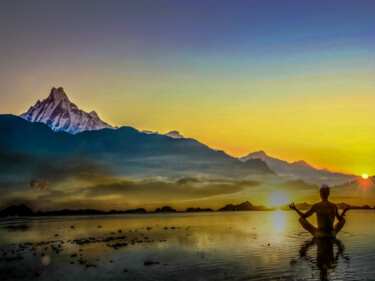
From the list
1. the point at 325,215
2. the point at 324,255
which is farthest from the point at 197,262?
the point at 325,215

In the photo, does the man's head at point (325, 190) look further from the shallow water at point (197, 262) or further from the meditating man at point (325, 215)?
the shallow water at point (197, 262)

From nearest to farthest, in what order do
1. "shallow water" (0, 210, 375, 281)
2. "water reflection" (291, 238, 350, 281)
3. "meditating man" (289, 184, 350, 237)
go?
"shallow water" (0, 210, 375, 281)
"water reflection" (291, 238, 350, 281)
"meditating man" (289, 184, 350, 237)

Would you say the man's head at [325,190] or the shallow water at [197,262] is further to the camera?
the man's head at [325,190]

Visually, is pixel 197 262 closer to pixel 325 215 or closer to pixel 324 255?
pixel 324 255

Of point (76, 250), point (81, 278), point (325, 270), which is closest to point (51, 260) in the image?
point (76, 250)

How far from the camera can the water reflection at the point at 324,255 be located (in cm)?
3416

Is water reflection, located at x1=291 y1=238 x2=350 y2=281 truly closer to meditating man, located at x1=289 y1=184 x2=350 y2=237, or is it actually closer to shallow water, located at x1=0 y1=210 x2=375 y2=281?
shallow water, located at x1=0 y1=210 x2=375 y2=281

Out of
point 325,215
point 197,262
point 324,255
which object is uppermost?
point 325,215

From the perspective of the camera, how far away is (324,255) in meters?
41.5

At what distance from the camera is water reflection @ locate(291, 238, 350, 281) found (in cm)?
3416

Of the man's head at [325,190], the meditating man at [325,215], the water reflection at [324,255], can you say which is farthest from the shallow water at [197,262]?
the man's head at [325,190]

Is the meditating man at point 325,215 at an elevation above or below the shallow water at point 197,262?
above

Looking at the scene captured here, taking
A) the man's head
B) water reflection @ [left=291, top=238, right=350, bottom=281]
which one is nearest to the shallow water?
water reflection @ [left=291, top=238, right=350, bottom=281]

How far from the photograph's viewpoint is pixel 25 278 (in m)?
33.7
